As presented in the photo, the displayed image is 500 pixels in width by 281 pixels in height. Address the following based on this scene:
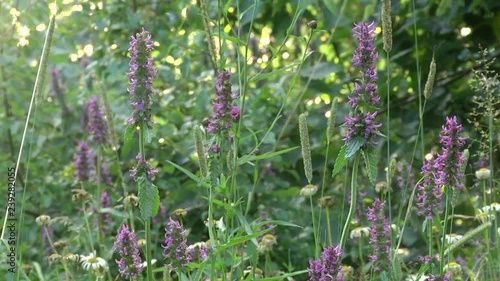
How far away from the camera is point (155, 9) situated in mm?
4074

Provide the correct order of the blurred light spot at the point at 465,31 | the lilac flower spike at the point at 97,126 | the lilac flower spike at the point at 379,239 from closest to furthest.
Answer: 1. the lilac flower spike at the point at 379,239
2. the lilac flower spike at the point at 97,126
3. the blurred light spot at the point at 465,31

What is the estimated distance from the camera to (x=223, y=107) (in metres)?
1.87

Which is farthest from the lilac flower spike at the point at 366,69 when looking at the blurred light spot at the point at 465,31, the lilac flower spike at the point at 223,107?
the blurred light spot at the point at 465,31

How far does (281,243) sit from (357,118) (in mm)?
1937

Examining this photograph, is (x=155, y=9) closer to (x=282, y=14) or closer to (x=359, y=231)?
(x=282, y=14)

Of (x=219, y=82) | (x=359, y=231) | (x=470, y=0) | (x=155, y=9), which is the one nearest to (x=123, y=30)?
(x=155, y=9)

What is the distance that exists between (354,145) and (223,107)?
38 cm

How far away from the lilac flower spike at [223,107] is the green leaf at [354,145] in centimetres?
35

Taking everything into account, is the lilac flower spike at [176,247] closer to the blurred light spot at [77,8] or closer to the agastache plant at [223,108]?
the agastache plant at [223,108]

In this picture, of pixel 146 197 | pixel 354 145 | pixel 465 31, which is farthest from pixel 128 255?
pixel 465 31

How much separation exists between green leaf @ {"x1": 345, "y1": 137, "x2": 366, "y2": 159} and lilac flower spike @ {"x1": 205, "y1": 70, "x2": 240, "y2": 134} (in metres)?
0.35

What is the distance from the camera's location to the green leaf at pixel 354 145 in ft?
5.18

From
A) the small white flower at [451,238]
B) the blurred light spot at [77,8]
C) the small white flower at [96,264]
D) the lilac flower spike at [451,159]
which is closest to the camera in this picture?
the lilac flower spike at [451,159]

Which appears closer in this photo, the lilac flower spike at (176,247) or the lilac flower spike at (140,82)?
the lilac flower spike at (140,82)
